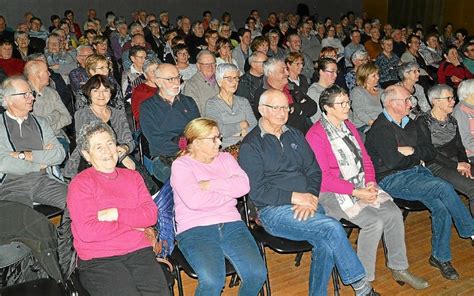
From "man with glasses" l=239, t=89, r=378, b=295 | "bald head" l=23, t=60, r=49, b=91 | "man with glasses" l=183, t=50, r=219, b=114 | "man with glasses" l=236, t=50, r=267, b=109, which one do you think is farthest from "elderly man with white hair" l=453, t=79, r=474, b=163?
"bald head" l=23, t=60, r=49, b=91

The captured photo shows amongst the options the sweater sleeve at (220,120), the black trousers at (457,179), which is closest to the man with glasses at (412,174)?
the black trousers at (457,179)

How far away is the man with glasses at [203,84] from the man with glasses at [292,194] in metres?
1.65

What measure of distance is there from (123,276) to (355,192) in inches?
63.5

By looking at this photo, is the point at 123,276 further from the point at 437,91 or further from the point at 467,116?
the point at 467,116

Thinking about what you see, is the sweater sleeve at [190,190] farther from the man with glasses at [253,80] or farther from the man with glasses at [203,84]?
the man with glasses at [253,80]

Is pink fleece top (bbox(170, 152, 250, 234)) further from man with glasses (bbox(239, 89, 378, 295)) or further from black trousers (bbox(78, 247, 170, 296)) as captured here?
black trousers (bbox(78, 247, 170, 296))

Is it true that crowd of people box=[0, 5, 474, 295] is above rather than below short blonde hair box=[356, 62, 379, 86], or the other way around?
below

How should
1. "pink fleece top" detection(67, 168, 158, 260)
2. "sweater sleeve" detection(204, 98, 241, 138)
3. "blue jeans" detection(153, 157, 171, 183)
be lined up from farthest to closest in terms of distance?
1. "sweater sleeve" detection(204, 98, 241, 138)
2. "blue jeans" detection(153, 157, 171, 183)
3. "pink fleece top" detection(67, 168, 158, 260)

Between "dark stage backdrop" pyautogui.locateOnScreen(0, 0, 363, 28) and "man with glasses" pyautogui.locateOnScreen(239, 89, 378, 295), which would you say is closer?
"man with glasses" pyautogui.locateOnScreen(239, 89, 378, 295)

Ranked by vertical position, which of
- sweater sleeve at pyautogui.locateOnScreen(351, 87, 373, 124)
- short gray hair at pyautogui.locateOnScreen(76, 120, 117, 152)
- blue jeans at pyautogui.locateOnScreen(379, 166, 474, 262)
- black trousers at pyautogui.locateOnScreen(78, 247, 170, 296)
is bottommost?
blue jeans at pyautogui.locateOnScreen(379, 166, 474, 262)

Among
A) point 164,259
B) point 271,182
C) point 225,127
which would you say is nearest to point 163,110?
point 225,127

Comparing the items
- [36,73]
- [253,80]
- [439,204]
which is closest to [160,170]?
[36,73]

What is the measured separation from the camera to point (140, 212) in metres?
2.87

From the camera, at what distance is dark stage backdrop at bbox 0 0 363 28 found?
1158 centimetres
